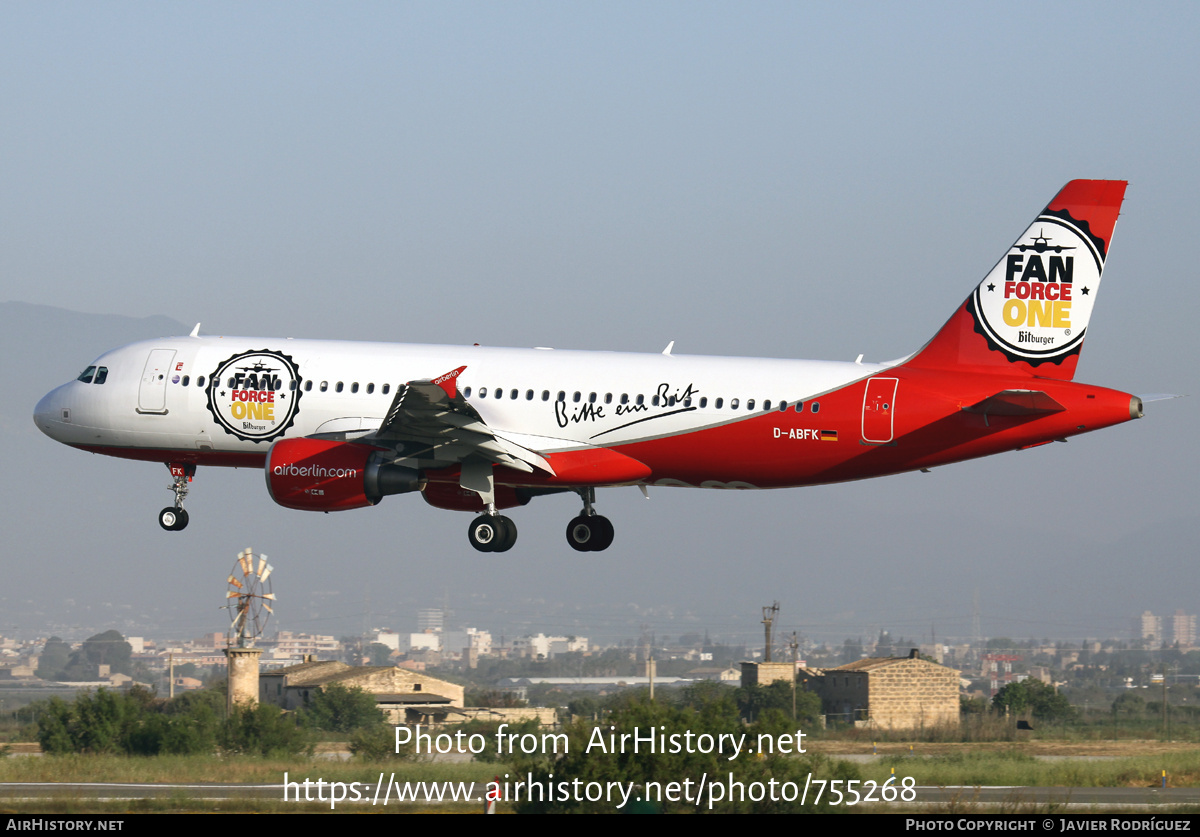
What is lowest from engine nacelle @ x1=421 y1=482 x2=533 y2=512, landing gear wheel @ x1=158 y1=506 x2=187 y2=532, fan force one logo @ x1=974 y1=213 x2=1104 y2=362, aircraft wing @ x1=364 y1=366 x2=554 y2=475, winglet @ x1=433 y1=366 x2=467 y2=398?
landing gear wheel @ x1=158 y1=506 x2=187 y2=532

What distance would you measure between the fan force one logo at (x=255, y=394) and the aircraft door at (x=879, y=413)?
50.0 ft

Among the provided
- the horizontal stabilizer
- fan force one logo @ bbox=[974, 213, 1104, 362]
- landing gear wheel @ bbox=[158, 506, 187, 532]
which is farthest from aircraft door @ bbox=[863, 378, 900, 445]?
landing gear wheel @ bbox=[158, 506, 187, 532]

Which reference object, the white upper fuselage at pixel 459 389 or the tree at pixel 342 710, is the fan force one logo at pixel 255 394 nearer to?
the white upper fuselage at pixel 459 389

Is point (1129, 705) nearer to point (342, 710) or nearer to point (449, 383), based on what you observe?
point (342, 710)

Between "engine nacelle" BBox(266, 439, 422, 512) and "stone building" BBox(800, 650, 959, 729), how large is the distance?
1402 inches

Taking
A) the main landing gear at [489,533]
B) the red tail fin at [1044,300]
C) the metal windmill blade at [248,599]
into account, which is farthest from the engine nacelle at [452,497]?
the metal windmill blade at [248,599]

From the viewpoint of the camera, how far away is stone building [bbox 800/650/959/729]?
72125 mm

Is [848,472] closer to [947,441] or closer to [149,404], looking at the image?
[947,441]

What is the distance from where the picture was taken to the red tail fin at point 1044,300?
39.3 meters

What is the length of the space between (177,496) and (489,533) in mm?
10013

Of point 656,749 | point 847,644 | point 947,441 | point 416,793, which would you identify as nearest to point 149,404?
point 416,793

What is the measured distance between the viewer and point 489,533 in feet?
Answer: 140

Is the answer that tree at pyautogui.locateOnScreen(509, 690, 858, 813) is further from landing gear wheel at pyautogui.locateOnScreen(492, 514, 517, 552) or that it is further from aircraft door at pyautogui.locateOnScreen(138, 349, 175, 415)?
aircraft door at pyautogui.locateOnScreen(138, 349, 175, 415)
